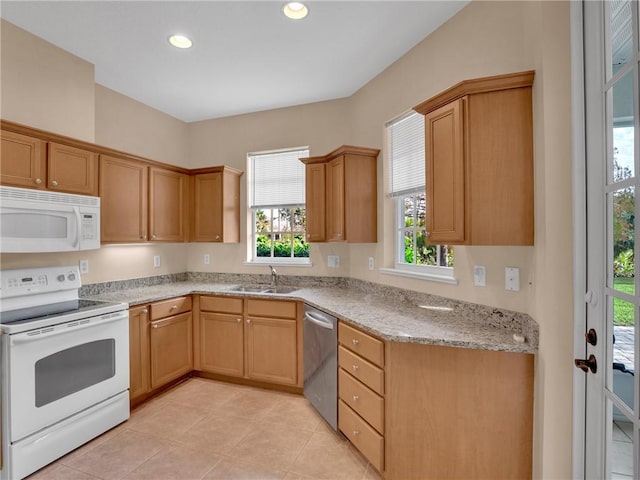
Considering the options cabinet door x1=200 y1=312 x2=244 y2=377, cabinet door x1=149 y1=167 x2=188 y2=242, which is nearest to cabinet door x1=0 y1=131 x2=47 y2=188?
cabinet door x1=149 y1=167 x2=188 y2=242

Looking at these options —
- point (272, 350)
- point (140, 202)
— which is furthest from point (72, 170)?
point (272, 350)

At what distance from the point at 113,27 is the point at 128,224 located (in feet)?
5.08

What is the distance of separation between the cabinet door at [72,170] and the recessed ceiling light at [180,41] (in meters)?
1.10

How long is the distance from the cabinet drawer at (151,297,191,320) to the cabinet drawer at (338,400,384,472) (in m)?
1.75

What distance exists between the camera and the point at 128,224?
9.49 feet

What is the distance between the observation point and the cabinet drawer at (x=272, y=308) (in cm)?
284

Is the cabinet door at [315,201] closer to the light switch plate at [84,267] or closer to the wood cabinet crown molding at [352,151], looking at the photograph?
the wood cabinet crown molding at [352,151]

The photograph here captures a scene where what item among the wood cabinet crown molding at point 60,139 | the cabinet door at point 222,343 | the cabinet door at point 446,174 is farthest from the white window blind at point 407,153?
the wood cabinet crown molding at point 60,139

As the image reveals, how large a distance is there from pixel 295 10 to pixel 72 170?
6.64ft

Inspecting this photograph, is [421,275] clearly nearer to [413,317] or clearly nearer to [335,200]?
[413,317]

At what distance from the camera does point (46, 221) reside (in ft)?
7.21

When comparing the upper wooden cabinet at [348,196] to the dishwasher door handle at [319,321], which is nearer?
the dishwasher door handle at [319,321]

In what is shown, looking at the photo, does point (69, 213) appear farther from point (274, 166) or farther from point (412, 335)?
point (412, 335)

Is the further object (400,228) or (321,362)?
(400,228)
